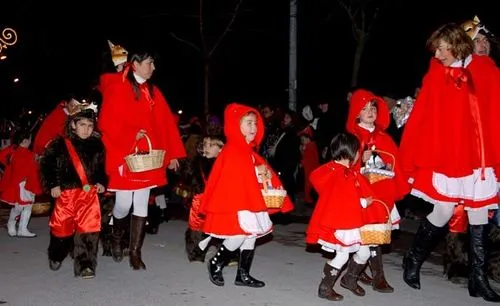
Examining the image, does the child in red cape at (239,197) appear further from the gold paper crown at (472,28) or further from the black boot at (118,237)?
the gold paper crown at (472,28)

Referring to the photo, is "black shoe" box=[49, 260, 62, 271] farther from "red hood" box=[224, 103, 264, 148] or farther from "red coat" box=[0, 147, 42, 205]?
"red coat" box=[0, 147, 42, 205]

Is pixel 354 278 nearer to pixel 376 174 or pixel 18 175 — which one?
pixel 376 174

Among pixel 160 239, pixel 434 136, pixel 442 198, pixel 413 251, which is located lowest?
pixel 160 239

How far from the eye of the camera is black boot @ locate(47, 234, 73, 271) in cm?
792

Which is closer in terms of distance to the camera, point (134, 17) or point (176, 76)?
point (134, 17)

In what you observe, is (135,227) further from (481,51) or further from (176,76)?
(176,76)

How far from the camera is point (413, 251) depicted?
716cm

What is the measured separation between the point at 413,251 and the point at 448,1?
18.3 meters

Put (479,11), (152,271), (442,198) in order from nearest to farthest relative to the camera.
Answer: (442,198)
(152,271)
(479,11)

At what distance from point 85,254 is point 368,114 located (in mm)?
3089

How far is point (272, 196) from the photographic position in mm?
7199

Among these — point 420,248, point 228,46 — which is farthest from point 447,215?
point 228,46

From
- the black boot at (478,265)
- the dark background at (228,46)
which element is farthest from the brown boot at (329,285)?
the dark background at (228,46)

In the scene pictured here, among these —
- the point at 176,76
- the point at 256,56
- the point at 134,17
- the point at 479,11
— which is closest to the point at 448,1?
the point at 479,11
